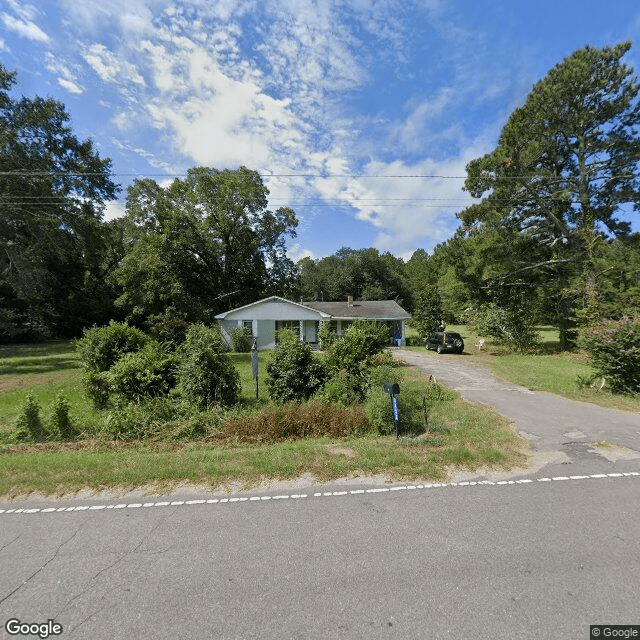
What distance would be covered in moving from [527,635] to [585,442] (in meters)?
5.16

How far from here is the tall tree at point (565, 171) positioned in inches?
770

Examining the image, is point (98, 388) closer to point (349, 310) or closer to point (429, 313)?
point (349, 310)

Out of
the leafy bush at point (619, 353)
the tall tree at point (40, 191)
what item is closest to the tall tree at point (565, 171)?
the leafy bush at point (619, 353)

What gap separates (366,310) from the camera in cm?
3041

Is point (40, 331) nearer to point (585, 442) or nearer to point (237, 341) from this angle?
point (237, 341)

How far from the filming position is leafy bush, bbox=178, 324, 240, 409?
335 inches

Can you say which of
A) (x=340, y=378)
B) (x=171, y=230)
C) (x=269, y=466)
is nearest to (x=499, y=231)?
(x=340, y=378)

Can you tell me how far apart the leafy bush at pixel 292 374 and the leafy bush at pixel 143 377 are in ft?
9.03

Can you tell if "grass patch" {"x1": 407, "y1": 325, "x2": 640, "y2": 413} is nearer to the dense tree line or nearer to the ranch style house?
the dense tree line

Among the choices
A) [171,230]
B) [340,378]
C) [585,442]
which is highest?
[171,230]

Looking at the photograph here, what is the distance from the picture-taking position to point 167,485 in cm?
468

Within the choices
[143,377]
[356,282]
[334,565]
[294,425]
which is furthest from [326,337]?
[356,282]

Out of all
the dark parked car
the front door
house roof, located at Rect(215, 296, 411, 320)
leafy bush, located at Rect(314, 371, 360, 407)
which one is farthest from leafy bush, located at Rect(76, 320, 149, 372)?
the dark parked car

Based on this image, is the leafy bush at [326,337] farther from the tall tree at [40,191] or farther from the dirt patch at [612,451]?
the tall tree at [40,191]
